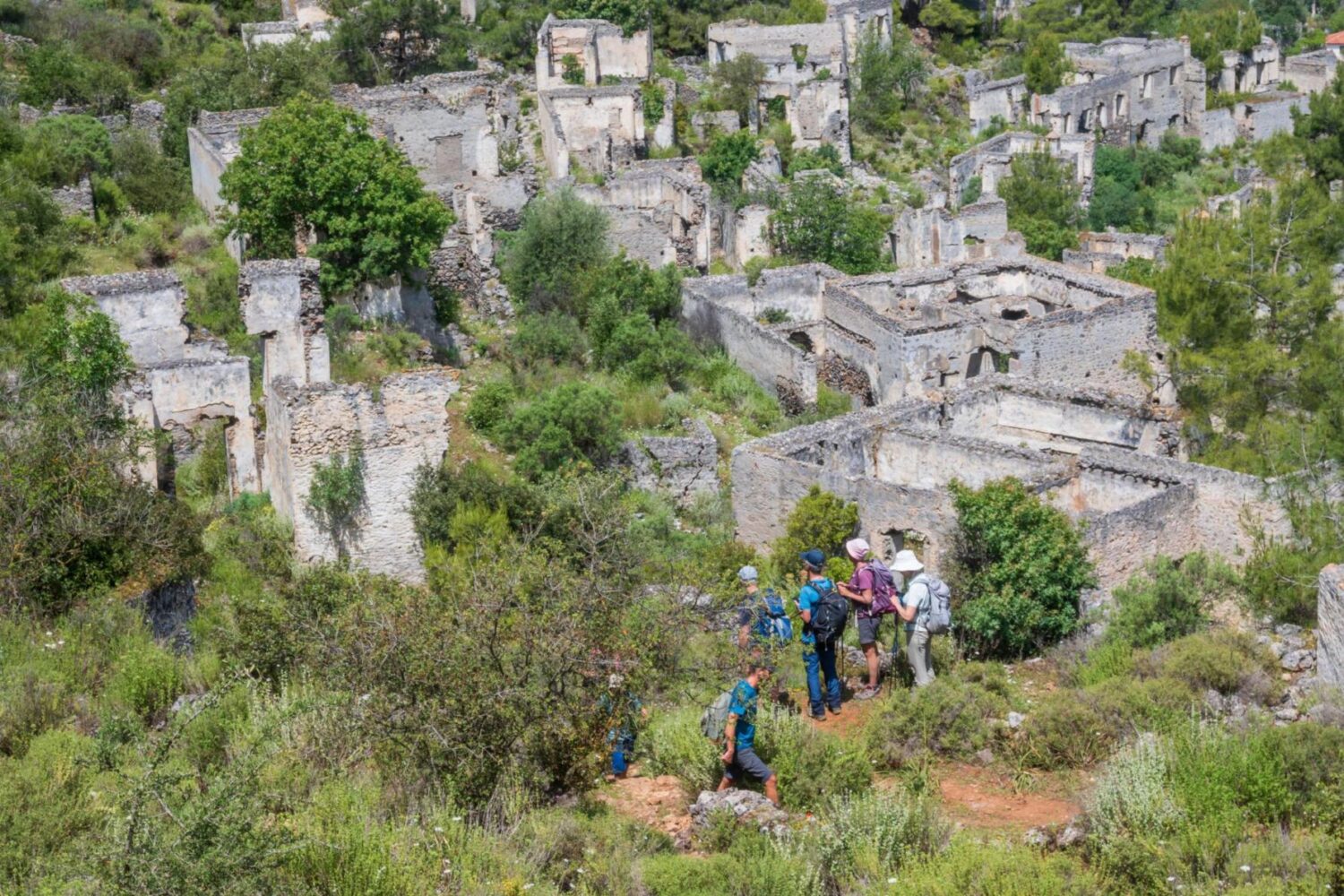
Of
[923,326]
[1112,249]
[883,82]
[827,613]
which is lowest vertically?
[1112,249]

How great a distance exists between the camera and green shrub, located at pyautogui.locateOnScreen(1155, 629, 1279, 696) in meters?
11.8

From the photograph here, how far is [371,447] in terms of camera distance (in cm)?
1644

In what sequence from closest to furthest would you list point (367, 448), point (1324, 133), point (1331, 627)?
point (1331, 627) → point (367, 448) → point (1324, 133)

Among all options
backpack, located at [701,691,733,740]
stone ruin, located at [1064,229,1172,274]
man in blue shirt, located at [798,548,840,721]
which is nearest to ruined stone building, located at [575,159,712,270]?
stone ruin, located at [1064,229,1172,274]

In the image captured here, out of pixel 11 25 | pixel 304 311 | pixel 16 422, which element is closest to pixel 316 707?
pixel 16 422

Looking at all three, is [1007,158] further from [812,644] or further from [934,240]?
[812,644]

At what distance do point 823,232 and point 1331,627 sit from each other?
1784 centimetres

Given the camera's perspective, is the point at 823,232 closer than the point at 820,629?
No

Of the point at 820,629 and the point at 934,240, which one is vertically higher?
the point at 820,629

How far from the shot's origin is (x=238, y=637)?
12344 mm

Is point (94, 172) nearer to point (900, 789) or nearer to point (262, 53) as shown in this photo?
point (262, 53)

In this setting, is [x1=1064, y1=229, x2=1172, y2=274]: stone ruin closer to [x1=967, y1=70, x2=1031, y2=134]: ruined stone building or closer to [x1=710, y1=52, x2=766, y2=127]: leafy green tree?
[x1=710, y1=52, x2=766, y2=127]: leafy green tree

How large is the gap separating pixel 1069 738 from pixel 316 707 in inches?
191

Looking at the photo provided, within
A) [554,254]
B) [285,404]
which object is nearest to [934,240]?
[554,254]
